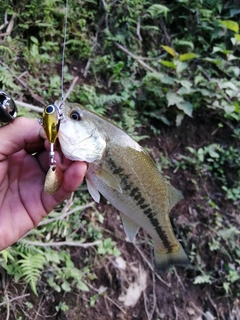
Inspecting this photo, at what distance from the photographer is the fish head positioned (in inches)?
62.2

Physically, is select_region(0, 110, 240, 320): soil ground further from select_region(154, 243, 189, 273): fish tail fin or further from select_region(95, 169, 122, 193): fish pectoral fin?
select_region(95, 169, 122, 193): fish pectoral fin

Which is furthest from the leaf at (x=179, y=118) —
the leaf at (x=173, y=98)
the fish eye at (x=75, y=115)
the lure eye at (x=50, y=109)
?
the lure eye at (x=50, y=109)

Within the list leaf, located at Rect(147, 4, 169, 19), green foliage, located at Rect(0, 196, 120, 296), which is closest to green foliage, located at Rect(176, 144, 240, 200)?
green foliage, located at Rect(0, 196, 120, 296)

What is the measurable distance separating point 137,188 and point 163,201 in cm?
22

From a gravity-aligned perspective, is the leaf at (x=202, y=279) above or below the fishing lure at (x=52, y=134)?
below

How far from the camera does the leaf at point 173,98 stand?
13.1ft

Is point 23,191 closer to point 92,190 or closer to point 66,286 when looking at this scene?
point 92,190

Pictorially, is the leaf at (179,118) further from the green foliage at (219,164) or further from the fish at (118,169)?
the fish at (118,169)

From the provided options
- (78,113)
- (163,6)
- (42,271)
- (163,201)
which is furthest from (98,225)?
(163,6)

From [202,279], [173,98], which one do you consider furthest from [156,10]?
[202,279]

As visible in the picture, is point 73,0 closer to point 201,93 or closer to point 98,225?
point 201,93

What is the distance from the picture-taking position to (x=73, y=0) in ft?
13.6

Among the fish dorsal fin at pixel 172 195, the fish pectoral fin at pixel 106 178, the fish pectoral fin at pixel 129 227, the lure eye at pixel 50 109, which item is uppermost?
the lure eye at pixel 50 109

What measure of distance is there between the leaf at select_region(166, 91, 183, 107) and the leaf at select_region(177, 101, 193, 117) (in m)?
0.04
